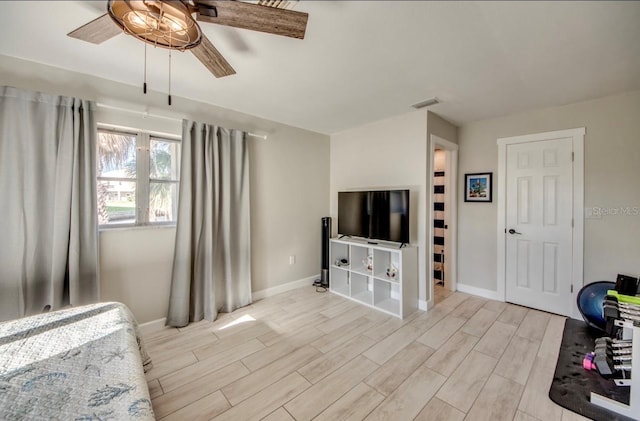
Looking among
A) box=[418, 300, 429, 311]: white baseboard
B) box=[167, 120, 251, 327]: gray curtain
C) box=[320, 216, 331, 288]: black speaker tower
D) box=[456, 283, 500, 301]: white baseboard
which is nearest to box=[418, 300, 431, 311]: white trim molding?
box=[418, 300, 429, 311]: white baseboard

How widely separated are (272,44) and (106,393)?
2.06m

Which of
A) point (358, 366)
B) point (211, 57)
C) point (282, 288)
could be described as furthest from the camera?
point (282, 288)

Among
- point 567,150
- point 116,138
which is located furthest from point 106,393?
point 567,150

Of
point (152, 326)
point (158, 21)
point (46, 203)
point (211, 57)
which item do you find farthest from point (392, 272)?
point (46, 203)

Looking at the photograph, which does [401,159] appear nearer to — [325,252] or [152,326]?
[325,252]

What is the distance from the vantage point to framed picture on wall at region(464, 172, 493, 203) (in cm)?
339

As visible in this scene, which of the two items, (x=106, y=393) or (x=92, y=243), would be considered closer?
(x=106, y=393)

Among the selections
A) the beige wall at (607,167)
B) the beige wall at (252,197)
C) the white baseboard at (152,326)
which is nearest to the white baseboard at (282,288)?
the beige wall at (252,197)

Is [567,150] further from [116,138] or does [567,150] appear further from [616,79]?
[116,138]

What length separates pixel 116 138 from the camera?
2.40 m

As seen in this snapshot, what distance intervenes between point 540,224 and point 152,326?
447 centimetres

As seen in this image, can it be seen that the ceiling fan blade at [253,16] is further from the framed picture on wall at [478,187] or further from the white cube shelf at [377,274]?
the framed picture on wall at [478,187]

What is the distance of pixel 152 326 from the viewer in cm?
256

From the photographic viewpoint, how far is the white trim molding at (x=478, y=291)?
3370 millimetres
